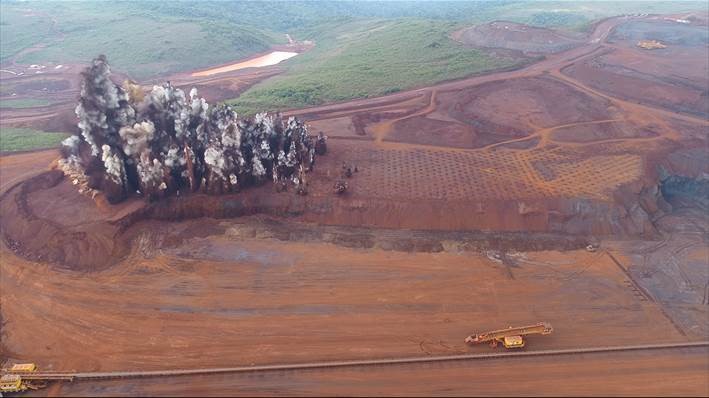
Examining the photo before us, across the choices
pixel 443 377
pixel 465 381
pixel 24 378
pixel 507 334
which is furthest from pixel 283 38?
pixel 465 381

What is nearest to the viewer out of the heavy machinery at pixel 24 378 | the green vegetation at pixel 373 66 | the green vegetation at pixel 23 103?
the heavy machinery at pixel 24 378

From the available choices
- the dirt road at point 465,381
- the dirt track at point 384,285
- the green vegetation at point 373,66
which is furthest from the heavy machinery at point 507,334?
the green vegetation at point 373,66

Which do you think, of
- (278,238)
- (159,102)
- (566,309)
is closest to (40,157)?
(159,102)

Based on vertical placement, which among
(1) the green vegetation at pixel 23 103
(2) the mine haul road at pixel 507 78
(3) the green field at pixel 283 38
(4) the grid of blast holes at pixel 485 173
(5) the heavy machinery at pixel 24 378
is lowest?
(5) the heavy machinery at pixel 24 378

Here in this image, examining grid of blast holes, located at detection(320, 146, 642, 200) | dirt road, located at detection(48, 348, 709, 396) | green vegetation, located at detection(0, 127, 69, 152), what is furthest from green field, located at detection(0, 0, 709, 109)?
dirt road, located at detection(48, 348, 709, 396)

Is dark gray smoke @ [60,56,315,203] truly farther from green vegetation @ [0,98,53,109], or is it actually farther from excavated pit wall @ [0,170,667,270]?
green vegetation @ [0,98,53,109]

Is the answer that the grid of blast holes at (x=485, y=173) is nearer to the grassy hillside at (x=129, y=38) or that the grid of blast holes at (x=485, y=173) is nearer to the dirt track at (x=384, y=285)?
the dirt track at (x=384, y=285)
